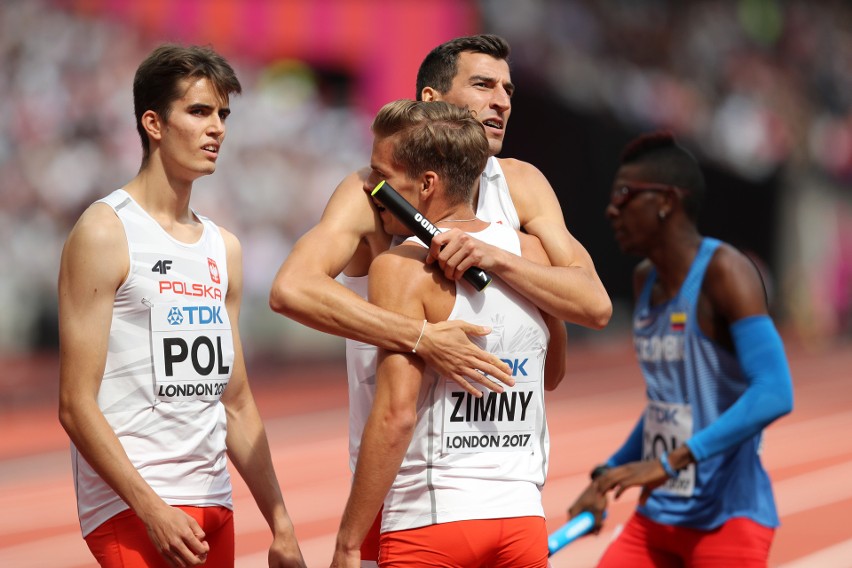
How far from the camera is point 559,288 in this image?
2.92 metres

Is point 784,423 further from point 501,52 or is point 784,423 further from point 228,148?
point 501,52

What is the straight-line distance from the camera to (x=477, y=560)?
279 centimetres

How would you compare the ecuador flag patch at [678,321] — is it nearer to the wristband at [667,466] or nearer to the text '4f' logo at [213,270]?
the wristband at [667,466]

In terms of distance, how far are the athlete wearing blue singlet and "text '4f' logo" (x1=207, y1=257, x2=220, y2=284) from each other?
5.29 ft

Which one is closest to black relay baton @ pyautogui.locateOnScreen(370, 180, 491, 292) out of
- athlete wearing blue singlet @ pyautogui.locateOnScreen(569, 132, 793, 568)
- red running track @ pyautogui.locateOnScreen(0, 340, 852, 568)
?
athlete wearing blue singlet @ pyautogui.locateOnScreen(569, 132, 793, 568)

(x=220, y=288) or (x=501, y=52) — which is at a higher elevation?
(x=501, y=52)

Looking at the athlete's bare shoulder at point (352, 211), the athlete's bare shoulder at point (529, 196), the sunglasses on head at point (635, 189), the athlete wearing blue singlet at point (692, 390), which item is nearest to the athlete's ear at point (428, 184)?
the athlete's bare shoulder at point (352, 211)

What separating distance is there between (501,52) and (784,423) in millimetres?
11817

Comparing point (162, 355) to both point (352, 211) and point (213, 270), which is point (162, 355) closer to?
point (213, 270)

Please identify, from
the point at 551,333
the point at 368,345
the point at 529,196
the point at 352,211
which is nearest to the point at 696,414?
the point at 551,333

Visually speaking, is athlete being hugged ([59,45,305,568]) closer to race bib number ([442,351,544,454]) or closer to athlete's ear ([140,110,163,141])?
athlete's ear ([140,110,163,141])

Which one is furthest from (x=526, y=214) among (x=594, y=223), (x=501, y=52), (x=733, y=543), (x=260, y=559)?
(x=594, y=223)

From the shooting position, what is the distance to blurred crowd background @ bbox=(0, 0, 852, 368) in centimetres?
1395

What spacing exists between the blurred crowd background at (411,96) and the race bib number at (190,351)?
394 inches
